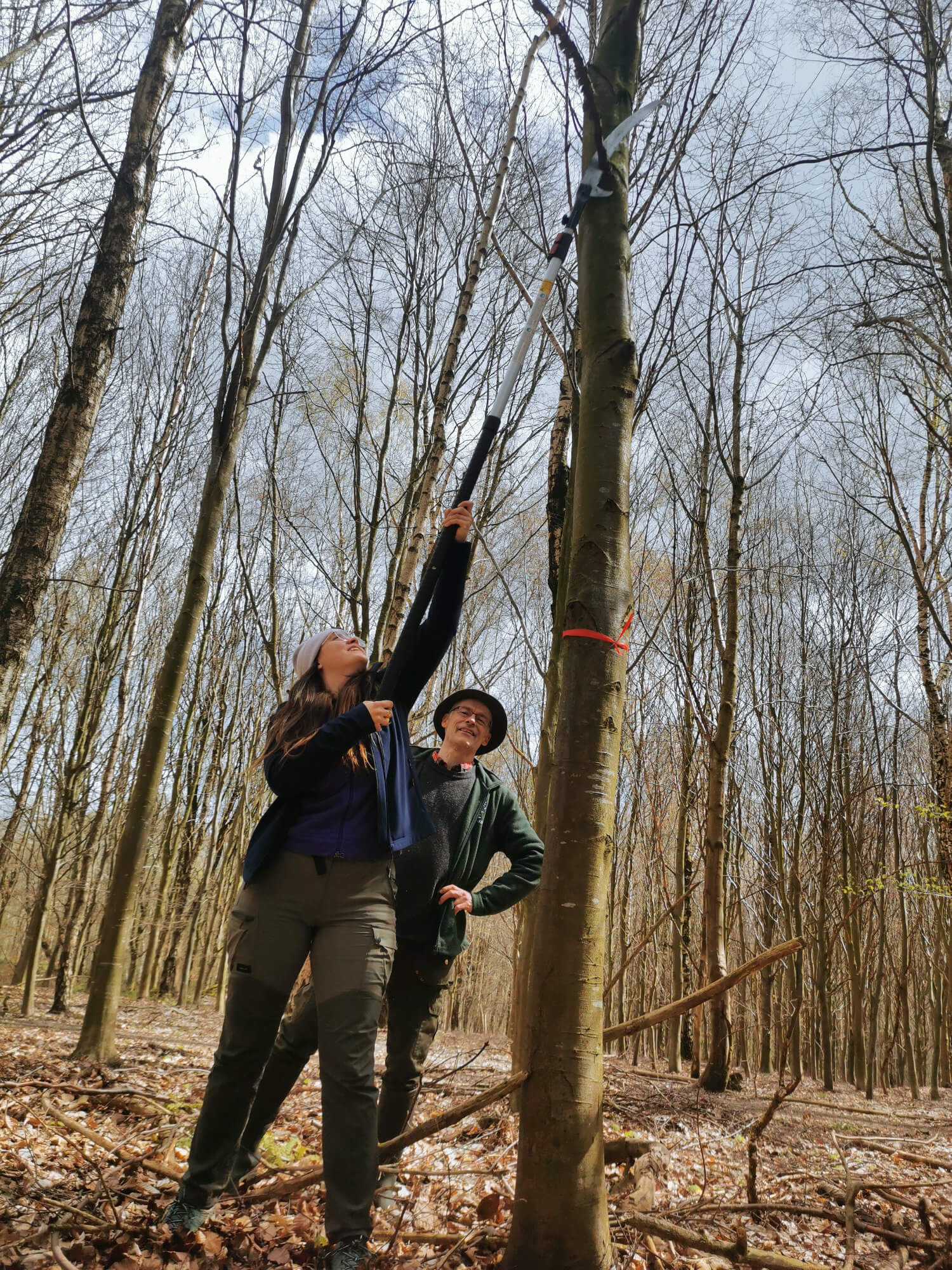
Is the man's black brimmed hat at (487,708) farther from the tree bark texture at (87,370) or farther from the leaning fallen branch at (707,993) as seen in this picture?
the tree bark texture at (87,370)

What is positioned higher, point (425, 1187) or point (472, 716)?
point (472, 716)

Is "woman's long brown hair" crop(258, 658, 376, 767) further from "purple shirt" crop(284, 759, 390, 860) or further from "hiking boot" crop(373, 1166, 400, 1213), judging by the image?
"hiking boot" crop(373, 1166, 400, 1213)

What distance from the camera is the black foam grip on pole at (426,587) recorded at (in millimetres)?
2473

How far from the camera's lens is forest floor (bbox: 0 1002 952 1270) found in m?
2.04

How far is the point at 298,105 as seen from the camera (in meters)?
5.80

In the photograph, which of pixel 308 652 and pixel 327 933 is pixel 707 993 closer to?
pixel 327 933

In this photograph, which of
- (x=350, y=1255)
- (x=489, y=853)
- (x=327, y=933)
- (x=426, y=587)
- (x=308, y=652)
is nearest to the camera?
(x=350, y=1255)

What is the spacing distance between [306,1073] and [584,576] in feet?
15.0

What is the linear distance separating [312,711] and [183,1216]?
1435 millimetres

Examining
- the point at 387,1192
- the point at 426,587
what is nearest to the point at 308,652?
the point at 426,587

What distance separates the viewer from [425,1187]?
2.86 metres

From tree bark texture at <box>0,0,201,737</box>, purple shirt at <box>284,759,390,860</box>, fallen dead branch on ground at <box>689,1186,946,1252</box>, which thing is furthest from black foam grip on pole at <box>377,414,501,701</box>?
tree bark texture at <box>0,0,201,737</box>

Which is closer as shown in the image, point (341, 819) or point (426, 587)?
point (341, 819)

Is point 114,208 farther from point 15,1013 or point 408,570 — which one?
point 15,1013
